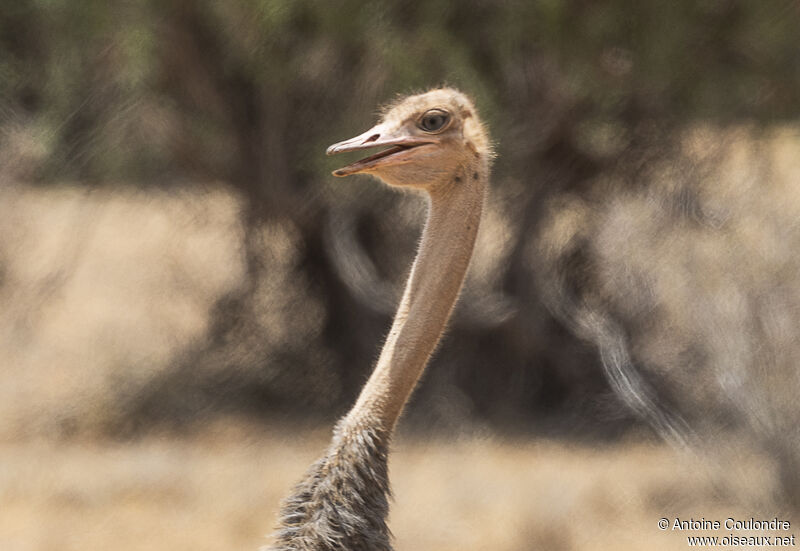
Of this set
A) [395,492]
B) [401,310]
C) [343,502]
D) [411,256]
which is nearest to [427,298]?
[401,310]

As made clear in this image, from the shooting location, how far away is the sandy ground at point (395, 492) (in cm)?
731

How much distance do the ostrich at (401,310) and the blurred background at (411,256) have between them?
110 inches

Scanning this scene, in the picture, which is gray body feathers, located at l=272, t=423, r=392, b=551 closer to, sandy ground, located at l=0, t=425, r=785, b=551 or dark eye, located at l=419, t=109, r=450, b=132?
dark eye, located at l=419, t=109, r=450, b=132

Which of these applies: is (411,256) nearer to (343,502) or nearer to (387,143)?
(387,143)

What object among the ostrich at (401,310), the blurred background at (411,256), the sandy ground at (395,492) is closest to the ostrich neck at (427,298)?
the ostrich at (401,310)

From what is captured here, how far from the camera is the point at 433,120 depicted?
370 cm

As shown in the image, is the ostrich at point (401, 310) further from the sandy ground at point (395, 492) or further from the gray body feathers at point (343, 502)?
the sandy ground at point (395, 492)

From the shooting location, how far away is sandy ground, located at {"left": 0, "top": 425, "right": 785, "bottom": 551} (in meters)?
7.31

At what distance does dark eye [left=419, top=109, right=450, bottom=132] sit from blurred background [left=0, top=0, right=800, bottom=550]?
9.31 feet

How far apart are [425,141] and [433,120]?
0.21 feet

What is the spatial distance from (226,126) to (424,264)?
5.34 metres

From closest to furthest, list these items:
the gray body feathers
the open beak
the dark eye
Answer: the gray body feathers < the open beak < the dark eye

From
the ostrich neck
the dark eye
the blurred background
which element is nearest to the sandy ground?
the blurred background

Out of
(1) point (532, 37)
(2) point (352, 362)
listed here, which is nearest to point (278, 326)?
(2) point (352, 362)
